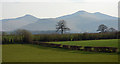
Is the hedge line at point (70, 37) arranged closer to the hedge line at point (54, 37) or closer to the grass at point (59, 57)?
the hedge line at point (54, 37)

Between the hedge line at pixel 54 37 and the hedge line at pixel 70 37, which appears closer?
the hedge line at pixel 54 37

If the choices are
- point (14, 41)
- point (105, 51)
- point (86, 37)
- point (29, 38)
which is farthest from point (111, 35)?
point (105, 51)

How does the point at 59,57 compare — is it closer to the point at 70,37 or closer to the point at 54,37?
the point at 54,37

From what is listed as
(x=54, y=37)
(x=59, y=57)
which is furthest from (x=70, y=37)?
(x=59, y=57)

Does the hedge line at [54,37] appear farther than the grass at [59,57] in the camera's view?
Yes

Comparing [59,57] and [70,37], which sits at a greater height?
[70,37]

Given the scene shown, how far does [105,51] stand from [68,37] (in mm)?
22644

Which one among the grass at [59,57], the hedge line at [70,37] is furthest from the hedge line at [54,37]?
the grass at [59,57]

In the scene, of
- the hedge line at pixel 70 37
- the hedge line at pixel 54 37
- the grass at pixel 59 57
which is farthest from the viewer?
the hedge line at pixel 70 37

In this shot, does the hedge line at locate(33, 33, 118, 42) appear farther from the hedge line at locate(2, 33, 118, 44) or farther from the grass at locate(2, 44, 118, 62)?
the grass at locate(2, 44, 118, 62)

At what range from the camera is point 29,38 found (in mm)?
36500

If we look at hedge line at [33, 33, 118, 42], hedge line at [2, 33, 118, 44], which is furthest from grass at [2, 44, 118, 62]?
hedge line at [33, 33, 118, 42]

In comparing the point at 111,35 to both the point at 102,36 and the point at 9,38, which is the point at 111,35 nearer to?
the point at 102,36

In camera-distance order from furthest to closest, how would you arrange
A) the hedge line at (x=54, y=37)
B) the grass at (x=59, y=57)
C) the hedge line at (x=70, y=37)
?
the hedge line at (x=70, y=37) < the hedge line at (x=54, y=37) < the grass at (x=59, y=57)
